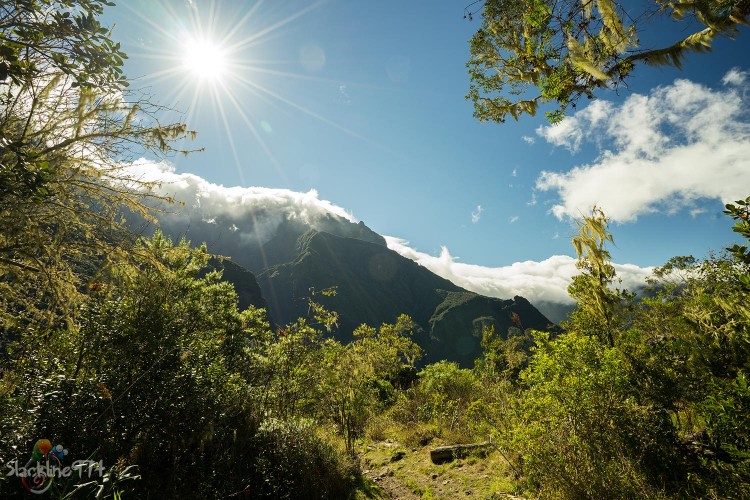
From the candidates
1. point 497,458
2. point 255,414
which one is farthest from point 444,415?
point 255,414

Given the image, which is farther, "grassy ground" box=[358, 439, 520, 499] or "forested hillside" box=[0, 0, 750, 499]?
"grassy ground" box=[358, 439, 520, 499]

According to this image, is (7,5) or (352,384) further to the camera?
(352,384)

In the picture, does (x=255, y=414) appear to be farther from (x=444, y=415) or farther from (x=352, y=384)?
(x=444, y=415)

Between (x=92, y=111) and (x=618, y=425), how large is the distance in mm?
9185

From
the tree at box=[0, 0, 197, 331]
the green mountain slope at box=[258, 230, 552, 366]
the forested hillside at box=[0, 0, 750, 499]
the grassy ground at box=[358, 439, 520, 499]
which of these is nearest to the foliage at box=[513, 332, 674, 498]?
the forested hillside at box=[0, 0, 750, 499]

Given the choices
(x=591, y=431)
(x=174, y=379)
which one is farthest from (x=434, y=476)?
(x=174, y=379)

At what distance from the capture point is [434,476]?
29.5 ft

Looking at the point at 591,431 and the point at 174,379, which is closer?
the point at 591,431

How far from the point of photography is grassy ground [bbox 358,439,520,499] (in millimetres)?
7505

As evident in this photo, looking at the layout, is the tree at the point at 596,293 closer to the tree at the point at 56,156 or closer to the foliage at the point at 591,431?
the foliage at the point at 591,431

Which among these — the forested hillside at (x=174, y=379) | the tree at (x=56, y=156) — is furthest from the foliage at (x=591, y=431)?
the tree at (x=56, y=156)

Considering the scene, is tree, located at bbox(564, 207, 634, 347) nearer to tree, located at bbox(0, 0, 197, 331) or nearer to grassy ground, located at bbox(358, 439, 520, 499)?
grassy ground, located at bbox(358, 439, 520, 499)

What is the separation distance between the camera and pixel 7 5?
11.7 feet

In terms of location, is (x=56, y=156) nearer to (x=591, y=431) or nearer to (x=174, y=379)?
(x=174, y=379)
